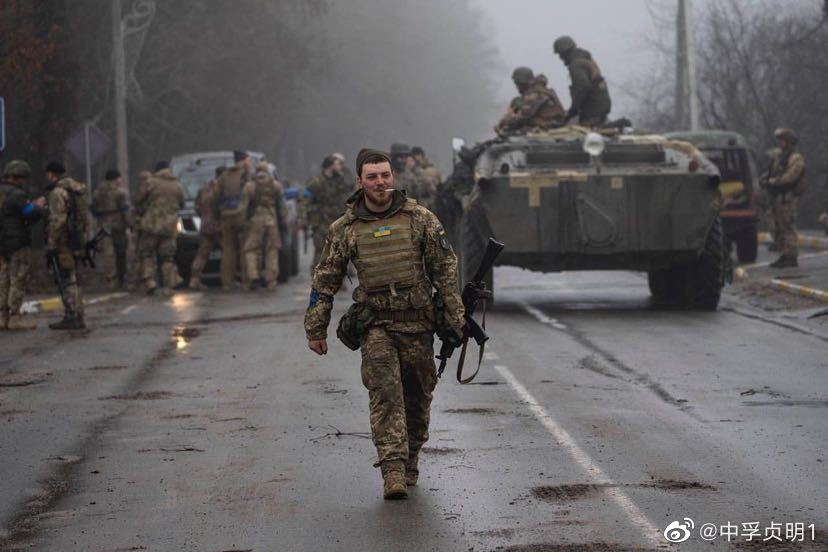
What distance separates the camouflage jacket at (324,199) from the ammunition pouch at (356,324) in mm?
14495

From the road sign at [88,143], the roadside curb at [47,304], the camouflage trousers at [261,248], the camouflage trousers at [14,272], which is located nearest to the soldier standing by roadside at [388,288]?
the camouflage trousers at [14,272]

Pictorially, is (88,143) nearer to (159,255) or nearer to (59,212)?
(159,255)

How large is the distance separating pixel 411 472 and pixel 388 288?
35.8 inches

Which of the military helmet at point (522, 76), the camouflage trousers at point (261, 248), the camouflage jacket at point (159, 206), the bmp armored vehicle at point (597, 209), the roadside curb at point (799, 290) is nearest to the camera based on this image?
the bmp armored vehicle at point (597, 209)

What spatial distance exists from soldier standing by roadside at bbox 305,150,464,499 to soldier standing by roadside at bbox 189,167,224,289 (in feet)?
50.4

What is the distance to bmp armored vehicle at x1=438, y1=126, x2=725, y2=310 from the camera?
1727 centimetres

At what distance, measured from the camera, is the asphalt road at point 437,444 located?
7.14 m

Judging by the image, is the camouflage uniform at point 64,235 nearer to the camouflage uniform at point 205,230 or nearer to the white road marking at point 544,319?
the white road marking at point 544,319

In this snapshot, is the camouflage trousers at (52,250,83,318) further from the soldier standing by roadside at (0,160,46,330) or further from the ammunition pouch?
the ammunition pouch

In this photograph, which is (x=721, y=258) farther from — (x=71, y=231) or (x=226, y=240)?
(x=226, y=240)

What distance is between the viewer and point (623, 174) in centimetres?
1734

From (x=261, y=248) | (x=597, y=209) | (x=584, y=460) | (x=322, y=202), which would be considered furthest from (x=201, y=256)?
(x=584, y=460)

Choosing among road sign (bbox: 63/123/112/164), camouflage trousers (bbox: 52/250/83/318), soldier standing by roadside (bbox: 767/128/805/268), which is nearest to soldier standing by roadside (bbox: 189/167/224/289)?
road sign (bbox: 63/123/112/164)

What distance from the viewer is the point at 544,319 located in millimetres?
17234
